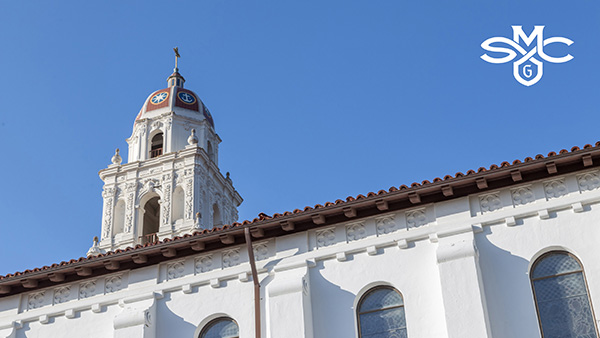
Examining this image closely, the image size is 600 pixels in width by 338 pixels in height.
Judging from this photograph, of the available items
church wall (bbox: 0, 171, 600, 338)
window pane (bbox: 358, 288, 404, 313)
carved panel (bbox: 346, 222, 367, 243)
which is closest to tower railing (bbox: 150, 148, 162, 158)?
church wall (bbox: 0, 171, 600, 338)

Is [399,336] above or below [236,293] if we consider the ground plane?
below

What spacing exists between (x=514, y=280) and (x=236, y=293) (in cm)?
577

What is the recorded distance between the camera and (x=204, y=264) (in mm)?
19578

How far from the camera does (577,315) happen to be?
16.5 m

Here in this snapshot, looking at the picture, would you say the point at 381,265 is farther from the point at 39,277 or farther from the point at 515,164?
the point at 39,277

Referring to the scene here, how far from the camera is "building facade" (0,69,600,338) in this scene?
17.0 meters

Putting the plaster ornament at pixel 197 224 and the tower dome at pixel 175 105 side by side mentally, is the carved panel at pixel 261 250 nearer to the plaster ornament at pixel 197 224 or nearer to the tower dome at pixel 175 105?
the plaster ornament at pixel 197 224

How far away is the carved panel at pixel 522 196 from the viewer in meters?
17.8

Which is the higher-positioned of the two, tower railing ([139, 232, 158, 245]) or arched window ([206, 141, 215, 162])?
arched window ([206, 141, 215, 162])

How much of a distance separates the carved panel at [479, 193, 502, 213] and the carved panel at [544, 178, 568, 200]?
37.2 inches

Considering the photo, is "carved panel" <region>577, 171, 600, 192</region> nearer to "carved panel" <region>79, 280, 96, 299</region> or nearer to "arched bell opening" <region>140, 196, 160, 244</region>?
"carved panel" <region>79, 280, 96, 299</region>

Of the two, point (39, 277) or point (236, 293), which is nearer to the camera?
point (236, 293)

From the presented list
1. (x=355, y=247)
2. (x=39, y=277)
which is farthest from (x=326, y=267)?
(x=39, y=277)

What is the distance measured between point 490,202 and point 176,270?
696 centimetres
